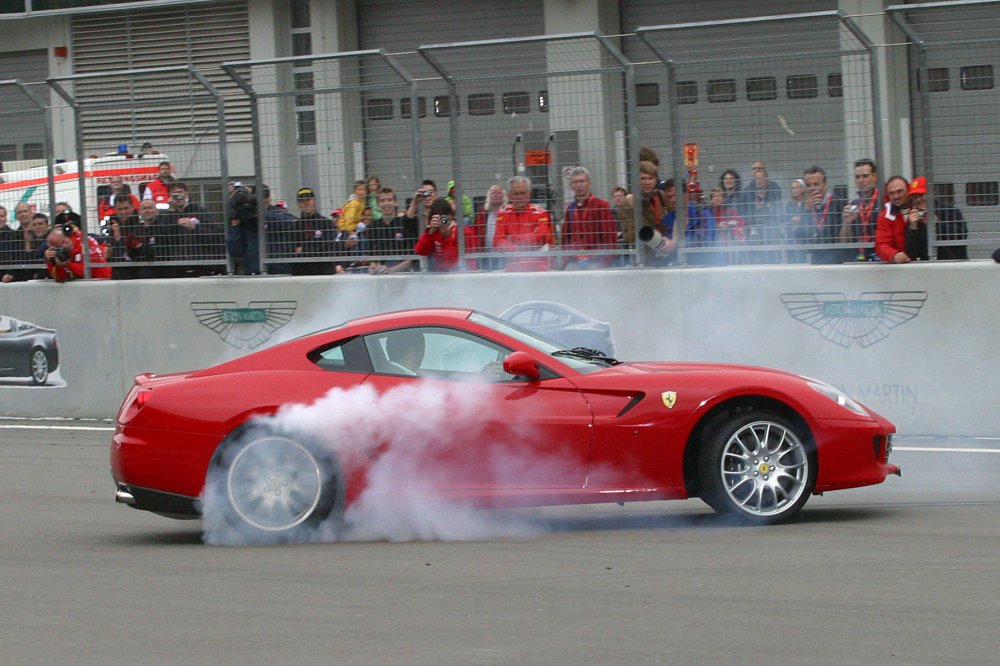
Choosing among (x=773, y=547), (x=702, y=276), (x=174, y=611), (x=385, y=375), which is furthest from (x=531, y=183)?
(x=174, y=611)

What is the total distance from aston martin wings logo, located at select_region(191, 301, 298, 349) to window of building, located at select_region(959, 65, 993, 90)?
618cm

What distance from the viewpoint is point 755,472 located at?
757 centimetres

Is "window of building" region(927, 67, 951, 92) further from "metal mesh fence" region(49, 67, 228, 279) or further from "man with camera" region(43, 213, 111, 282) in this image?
"man with camera" region(43, 213, 111, 282)

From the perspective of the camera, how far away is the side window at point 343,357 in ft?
25.9

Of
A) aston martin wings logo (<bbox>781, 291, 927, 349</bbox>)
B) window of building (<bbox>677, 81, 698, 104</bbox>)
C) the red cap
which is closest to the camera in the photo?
aston martin wings logo (<bbox>781, 291, 927, 349</bbox>)

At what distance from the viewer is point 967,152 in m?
10.8

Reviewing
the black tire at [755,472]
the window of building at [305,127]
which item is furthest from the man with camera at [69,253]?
the black tire at [755,472]

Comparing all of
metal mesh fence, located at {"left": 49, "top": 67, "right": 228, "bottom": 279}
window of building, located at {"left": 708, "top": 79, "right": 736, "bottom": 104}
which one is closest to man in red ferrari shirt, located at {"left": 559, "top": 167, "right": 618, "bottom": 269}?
window of building, located at {"left": 708, "top": 79, "right": 736, "bottom": 104}

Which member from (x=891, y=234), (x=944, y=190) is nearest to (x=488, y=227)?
(x=891, y=234)

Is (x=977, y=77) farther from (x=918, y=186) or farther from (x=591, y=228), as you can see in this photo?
(x=591, y=228)

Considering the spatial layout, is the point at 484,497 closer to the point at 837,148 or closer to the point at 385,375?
the point at 385,375

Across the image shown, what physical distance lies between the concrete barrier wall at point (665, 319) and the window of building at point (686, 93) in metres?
1.42

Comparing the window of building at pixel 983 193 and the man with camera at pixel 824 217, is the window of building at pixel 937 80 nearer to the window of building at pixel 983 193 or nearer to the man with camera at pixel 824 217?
the window of building at pixel 983 193

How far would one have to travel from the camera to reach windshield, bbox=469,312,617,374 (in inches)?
311
